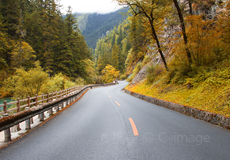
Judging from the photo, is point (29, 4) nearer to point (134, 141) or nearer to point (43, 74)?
point (43, 74)

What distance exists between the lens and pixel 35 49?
1272 inches

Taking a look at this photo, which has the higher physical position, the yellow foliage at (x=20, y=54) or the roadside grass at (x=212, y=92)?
the yellow foliage at (x=20, y=54)

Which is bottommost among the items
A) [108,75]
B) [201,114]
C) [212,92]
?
[201,114]

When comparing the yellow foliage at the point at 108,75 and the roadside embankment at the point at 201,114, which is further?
the yellow foliage at the point at 108,75

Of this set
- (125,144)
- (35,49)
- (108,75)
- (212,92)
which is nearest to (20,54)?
(35,49)

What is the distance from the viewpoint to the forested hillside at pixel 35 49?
705 inches

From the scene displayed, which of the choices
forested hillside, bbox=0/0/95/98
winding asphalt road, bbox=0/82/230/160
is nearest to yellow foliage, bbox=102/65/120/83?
forested hillside, bbox=0/0/95/98

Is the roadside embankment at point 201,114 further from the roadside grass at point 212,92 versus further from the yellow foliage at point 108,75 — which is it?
the yellow foliage at point 108,75

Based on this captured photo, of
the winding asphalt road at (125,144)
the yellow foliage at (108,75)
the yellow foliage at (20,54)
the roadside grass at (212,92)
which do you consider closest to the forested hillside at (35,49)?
the yellow foliage at (20,54)

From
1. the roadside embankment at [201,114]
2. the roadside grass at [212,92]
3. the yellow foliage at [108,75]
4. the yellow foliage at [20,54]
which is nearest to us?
the roadside embankment at [201,114]

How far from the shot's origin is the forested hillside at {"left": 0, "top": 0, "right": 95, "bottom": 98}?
17.9 meters

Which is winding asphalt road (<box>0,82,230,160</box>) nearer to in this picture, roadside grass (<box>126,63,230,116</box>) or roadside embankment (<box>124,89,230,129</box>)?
roadside embankment (<box>124,89,230,129</box>)

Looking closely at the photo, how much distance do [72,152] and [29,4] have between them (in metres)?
48.2

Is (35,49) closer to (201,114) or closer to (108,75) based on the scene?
(201,114)
